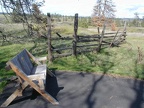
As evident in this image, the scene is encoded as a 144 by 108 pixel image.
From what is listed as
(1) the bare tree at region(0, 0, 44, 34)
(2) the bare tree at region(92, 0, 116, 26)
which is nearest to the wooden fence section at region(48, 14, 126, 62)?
(1) the bare tree at region(0, 0, 44, 34)

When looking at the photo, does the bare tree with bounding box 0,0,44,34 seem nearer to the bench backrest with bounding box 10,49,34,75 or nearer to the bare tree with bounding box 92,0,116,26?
the bench backrest with bounding box 10,49,34,75

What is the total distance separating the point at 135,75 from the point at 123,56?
2950 millimetres

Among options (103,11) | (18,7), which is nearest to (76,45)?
(18,7)

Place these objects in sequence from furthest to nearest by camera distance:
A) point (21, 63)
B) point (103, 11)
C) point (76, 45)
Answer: point (103, 11)
point (76, 45)
point (21, 63)

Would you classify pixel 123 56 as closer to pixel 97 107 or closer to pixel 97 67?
pixel 97 67

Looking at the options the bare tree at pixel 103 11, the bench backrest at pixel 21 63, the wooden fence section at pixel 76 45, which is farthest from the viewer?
the bare tree at pixel 103 11

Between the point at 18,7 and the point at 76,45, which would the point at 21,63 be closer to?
the point at 18,7

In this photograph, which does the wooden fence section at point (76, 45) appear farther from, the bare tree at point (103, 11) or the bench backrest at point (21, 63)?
the bare tree at point (103, 11)

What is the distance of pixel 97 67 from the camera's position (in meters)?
8.31

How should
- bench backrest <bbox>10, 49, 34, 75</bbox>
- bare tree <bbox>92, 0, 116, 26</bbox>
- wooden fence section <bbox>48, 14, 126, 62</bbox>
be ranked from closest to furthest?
bench backrest <bbox>10, 49, 34, 75</bbox>
wooden fence section <bbox>48, 14, 126, 62</bbox>
bare tree <bbox>92, 0, 116, 26</bbox>

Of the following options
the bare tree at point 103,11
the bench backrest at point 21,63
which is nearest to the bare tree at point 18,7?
the bench backrest at point 21,63

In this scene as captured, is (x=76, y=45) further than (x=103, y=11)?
No

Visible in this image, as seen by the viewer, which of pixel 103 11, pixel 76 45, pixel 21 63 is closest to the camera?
pixel 21 63

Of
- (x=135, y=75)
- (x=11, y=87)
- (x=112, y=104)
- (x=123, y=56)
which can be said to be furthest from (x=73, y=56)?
(x=112, y=104)
